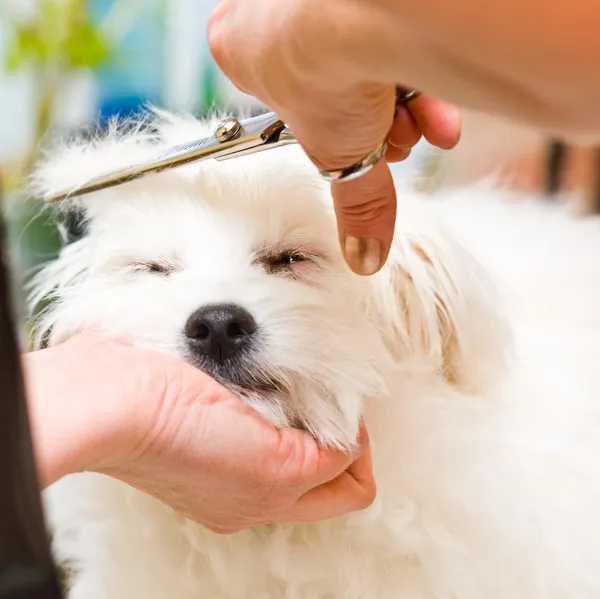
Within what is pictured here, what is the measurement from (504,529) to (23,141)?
2.04 meters

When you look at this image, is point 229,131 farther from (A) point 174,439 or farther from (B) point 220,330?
(A) point 174,439

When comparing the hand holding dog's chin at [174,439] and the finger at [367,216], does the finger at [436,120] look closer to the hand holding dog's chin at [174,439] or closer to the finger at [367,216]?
the finger at [367,216]

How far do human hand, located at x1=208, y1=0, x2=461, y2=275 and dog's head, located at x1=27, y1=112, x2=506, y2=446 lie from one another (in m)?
0.11

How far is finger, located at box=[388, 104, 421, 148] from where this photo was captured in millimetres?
658

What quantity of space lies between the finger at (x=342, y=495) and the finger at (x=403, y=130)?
30 centimetres

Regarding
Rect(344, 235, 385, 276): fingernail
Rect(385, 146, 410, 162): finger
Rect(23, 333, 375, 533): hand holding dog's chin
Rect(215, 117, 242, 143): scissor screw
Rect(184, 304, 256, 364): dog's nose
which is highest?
Rect(215, 117, 242, 143): scissor screw

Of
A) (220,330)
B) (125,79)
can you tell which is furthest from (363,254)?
(125,79)

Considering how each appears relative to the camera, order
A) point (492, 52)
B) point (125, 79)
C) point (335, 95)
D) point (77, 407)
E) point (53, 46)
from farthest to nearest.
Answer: point (125, 79) < point (53, 46) < point (77, 407) < point (335, 95) < point (492, 52)

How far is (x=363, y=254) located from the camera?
680 mm

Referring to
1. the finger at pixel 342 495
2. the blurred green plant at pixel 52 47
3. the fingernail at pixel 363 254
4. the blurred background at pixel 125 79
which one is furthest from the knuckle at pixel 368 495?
the blurred green plant at pixel 52 47

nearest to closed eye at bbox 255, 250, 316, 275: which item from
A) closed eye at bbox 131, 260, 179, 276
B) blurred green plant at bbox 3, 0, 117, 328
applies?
closed eye at bbox 131, 260, 179, 276

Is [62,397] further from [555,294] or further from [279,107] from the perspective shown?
[555,294]

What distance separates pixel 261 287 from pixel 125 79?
1.97m

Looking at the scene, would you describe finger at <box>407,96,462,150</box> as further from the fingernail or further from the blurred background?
the blurred background
